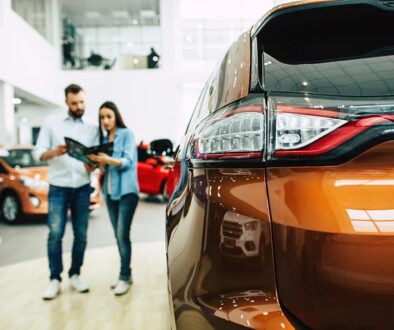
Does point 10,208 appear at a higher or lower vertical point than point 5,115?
lower

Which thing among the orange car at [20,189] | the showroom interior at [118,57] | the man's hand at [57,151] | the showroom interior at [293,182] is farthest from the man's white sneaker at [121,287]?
the showroom interior at [118,57]

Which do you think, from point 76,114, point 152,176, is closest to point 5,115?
point 152,176

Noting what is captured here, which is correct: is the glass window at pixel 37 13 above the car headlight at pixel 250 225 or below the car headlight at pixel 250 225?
→ above

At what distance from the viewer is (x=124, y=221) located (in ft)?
10.1

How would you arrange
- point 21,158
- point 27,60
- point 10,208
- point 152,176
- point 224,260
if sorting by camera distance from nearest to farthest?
point 224,260, point 10,208, point 21,158, point 152,176, point 27,60

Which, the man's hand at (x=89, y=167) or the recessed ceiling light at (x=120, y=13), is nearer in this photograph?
the man's hand at (x=89, y=167)

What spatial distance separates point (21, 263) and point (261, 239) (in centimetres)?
368

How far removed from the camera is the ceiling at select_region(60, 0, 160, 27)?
1580cm

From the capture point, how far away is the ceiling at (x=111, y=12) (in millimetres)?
15797

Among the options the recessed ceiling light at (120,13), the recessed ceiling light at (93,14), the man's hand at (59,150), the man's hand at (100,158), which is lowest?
the man's hand at (100,158)

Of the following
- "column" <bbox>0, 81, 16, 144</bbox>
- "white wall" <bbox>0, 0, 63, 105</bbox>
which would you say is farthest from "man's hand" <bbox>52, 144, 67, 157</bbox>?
"white wall" <bbox>0, 0, 63, 105</bbox>

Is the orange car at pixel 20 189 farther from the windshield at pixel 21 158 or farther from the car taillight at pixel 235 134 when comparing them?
the car taillight at pixel 235 134

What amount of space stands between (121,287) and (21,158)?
4.45 m

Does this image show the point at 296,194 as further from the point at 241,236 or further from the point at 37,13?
the point at 37,13
